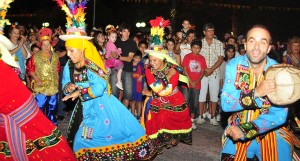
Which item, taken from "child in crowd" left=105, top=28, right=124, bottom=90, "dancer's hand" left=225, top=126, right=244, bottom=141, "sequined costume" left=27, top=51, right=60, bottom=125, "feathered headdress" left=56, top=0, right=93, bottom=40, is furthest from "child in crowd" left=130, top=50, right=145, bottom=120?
"dancer's hand" left=225, top=126, right=244, bottom=141

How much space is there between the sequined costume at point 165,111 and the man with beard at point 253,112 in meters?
2.97

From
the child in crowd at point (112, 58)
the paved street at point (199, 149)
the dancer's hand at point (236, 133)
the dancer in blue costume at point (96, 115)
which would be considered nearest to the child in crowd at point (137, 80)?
the child in crowd at point (112, 58)

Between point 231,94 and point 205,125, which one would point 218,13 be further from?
point 231,94

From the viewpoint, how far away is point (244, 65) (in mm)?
3543

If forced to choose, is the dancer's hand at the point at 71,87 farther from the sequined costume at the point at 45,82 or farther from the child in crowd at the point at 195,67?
the child in crowd at the point at 195,67

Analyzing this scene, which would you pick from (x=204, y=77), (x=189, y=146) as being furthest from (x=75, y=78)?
(x=204, y=77)

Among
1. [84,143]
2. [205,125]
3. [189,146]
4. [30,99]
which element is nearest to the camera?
[30,99]

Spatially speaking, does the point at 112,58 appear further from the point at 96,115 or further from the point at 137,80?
the point at 96,115

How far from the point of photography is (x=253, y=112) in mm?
3510

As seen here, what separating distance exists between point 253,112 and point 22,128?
2.09 meters

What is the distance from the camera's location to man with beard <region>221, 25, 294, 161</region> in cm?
325

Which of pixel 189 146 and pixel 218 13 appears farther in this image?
pixel 218 13

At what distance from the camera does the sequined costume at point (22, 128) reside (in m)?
3.05

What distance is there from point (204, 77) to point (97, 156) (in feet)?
15.8
